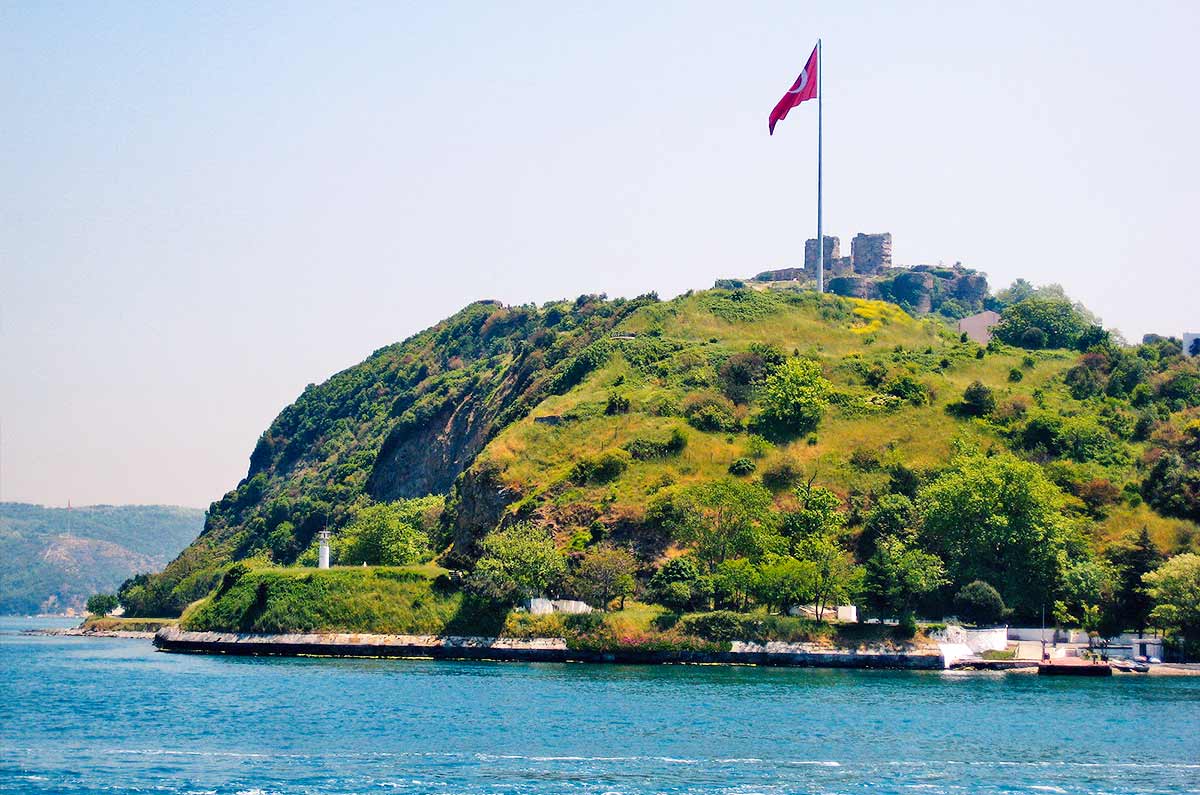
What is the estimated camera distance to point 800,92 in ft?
405

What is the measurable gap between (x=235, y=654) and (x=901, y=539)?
5013cm

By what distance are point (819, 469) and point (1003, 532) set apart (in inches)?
791

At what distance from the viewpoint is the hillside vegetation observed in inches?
3819

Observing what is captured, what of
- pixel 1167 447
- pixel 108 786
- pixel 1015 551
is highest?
pixel 1167 447

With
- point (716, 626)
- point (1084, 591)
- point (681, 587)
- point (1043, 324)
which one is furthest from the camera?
point (1043, 324)

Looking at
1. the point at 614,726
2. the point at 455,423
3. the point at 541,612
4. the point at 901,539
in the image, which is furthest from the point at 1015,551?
the point at 455,423

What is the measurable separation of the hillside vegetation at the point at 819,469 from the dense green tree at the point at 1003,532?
16cm

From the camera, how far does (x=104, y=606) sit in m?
187

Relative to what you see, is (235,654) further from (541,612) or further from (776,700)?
(776,700)

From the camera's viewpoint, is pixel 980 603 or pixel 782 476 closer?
pixel 980 603

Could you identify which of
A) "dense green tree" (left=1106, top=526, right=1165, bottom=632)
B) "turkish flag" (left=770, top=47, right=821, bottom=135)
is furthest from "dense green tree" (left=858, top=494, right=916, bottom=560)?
"turkish flag" (left=770, top=47, right=821, bottom=135)

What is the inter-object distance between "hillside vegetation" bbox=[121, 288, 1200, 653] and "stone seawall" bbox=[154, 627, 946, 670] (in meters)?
4.07

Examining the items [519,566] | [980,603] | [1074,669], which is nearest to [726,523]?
[519,566]

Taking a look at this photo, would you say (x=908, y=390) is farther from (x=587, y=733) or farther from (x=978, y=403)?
(x=587, y=733)
